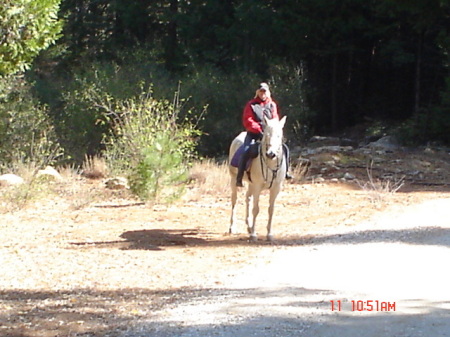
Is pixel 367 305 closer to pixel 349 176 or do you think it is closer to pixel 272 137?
pixel 272 137

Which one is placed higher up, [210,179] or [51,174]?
[210,179]

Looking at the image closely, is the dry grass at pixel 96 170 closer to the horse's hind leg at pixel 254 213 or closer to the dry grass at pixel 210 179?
the dry grass at pixel 210 179

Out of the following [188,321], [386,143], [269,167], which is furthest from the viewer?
[386,143]

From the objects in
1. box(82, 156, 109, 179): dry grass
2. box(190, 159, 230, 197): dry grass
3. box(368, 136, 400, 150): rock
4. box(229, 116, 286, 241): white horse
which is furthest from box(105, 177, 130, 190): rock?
box(368, 136, 400, 150): rock

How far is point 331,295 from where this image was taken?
9156 millimetres

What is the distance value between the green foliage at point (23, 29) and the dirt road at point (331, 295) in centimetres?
524

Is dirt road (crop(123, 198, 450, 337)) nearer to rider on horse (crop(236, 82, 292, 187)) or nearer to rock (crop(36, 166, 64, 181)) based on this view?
rider on horse (crop(236, 82, 292, 187))

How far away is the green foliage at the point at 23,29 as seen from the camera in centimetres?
1258

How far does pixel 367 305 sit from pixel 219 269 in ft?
11.9

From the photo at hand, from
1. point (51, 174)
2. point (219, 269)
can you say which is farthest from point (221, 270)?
point (51, 174)

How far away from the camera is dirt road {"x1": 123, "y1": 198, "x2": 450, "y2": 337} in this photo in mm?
7668

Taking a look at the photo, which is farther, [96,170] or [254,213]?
[96,170]

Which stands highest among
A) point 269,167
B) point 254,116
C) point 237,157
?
point 254,116

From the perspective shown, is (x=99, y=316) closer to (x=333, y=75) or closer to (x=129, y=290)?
(x=129, y=290)
